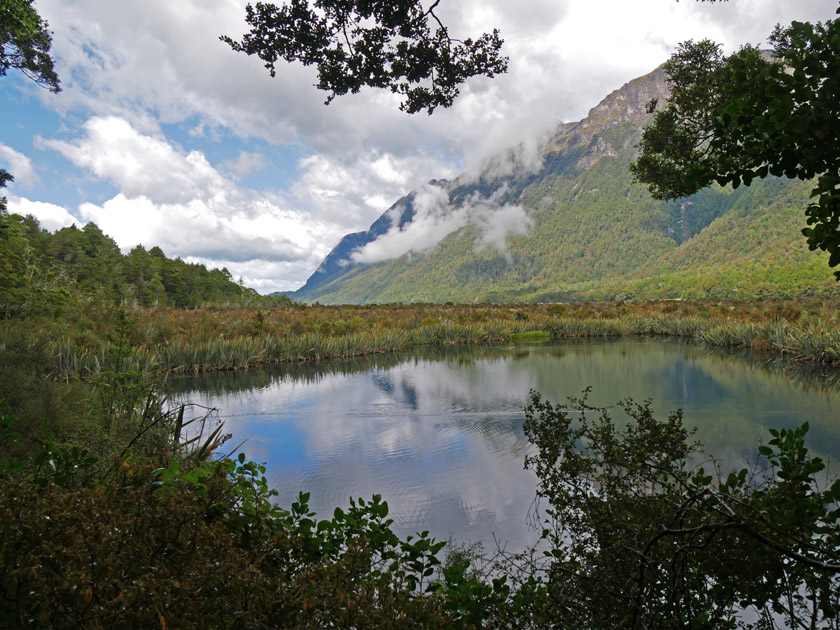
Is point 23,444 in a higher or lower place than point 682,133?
lower

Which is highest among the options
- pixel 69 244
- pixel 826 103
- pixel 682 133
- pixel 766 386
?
pixel 69 244

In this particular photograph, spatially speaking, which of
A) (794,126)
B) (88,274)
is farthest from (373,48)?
(88,274)

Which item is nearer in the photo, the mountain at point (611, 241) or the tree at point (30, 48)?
the tree at point (30, 48)

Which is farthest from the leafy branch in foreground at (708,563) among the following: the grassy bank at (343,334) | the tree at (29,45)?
the tree at (29,45)

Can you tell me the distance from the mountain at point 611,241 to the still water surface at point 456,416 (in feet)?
106

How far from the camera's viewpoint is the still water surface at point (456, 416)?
4.86m

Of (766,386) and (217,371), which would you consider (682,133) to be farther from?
(217,371)

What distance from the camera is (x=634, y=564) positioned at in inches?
73.8

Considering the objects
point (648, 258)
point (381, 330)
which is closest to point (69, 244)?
point (381, 330)

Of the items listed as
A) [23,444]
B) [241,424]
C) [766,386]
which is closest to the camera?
[23,444]

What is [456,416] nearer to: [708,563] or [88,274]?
[708,563]

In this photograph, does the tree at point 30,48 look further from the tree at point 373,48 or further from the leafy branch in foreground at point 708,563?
the leafy branch in foreground at point 708,563

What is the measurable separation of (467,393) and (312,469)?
5212 mm

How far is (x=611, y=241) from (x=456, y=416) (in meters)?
130
